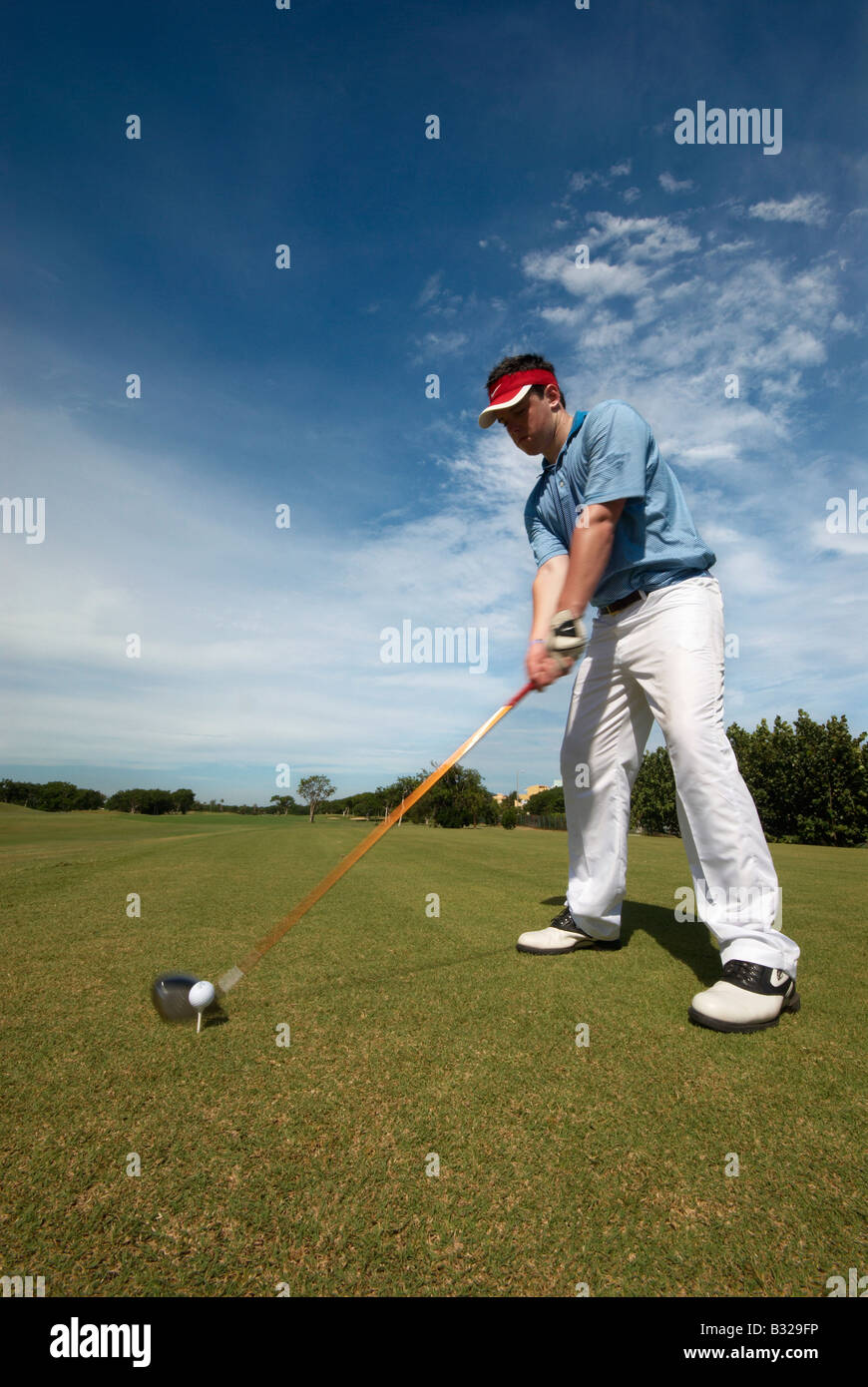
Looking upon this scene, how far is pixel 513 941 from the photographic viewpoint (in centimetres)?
418

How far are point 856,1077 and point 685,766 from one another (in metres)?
Answer: 1.40

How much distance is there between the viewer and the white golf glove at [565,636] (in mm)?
3447

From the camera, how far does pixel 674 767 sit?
3332 millimetres

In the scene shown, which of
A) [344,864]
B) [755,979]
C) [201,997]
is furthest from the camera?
[344,864]

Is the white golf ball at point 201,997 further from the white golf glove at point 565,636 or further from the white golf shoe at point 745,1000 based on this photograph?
the white golf glove at point 565,636

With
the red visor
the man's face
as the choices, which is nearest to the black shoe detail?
the man's face

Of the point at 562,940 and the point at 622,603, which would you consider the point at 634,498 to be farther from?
the point at 562,940

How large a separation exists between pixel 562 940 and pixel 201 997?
222 cm

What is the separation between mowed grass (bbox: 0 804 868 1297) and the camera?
141 cm

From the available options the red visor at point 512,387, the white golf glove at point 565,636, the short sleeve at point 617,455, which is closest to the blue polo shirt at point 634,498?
the short sleeve at point 617,455

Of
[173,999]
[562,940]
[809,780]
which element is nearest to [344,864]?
[173,999]

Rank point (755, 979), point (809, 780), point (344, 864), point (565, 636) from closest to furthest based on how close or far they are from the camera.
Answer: point (755, 979), point (344, 864), point (565, 636), point (809, 780)
